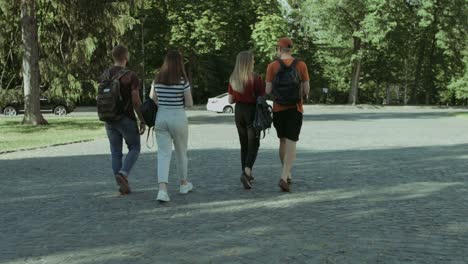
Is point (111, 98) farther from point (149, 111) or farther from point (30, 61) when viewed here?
point (30, 61)

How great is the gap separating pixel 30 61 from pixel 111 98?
18.3 m

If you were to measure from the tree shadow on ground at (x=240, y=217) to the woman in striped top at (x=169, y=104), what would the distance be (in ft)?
1.53

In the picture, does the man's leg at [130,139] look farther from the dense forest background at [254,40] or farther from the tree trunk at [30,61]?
the tree trunk at [30,61]

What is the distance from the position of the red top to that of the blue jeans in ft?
4.63

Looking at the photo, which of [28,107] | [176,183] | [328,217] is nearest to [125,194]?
[176,183]

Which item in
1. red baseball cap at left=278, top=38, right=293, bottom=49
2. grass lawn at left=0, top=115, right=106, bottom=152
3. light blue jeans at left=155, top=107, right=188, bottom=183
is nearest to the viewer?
light blue jeans at left=155, top=107, right=188, bottom=183

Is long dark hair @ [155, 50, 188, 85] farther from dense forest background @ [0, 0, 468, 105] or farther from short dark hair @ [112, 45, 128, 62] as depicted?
dense forest background @ [0, 0, 468, 105]

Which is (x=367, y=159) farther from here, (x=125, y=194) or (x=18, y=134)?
(x=18, y=134)

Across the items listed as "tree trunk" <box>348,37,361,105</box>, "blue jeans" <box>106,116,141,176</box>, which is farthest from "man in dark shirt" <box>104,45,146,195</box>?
"tree trunk" <box>348,37,361,105</box>

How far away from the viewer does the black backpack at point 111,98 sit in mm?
7461

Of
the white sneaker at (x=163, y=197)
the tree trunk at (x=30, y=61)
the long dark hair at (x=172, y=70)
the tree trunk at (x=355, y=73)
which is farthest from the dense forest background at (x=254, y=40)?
the white sneaker at (x=163, y=197)

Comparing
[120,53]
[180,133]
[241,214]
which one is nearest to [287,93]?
[180,133]

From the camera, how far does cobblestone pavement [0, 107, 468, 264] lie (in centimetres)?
495

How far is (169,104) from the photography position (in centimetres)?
727
